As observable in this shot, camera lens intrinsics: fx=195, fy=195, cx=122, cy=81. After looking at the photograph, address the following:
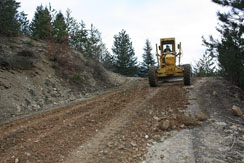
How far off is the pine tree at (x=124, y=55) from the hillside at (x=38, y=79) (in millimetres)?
16739

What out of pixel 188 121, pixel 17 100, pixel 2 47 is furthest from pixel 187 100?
pixel 2 47

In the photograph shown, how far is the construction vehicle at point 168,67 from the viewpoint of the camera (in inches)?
419

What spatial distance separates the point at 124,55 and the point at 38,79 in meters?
23.1

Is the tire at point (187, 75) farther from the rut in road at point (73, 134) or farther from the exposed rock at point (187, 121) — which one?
the exposed rock at point (187, 121)

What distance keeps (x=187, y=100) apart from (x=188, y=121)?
2.27m

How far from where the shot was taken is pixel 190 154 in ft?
11.3

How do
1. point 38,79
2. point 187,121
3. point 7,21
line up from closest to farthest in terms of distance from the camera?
point 187,121 → point 38,79 → point 7,21

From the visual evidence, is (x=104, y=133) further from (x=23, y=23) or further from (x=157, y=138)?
(x=23, y=23)

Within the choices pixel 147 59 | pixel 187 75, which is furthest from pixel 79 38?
pixel 147 59

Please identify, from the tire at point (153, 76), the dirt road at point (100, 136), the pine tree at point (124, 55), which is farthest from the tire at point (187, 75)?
the pine tree at point (124, 55)

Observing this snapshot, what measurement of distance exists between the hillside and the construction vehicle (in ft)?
13.5

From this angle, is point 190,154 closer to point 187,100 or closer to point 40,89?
point 187,100

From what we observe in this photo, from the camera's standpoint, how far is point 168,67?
11.1m

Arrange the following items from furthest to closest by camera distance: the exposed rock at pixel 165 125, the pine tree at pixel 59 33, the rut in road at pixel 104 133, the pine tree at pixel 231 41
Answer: the pine tree at pixel 59 33 < the pine tree at pixel 231 41 < the exposed rock at pixel 165 125 < the rut in road at pixel 104 133
